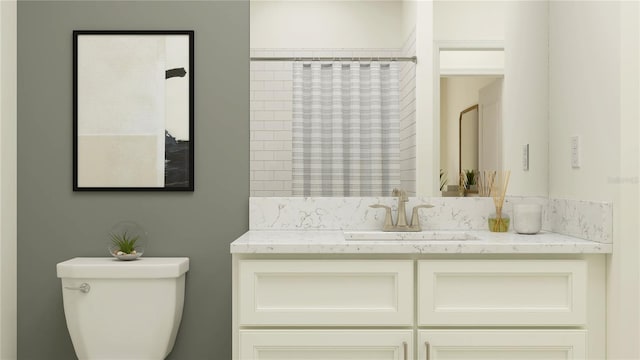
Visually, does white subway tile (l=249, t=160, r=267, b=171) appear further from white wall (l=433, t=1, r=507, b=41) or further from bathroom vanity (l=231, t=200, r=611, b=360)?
white wall (l=433, t=1, r=507, b=41)

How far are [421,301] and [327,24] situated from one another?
1.18 m

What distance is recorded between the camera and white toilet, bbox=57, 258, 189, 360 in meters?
2.13

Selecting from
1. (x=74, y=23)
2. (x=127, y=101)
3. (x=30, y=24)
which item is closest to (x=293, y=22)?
(x=127, y=101)

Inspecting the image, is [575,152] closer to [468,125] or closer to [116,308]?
[468,125]

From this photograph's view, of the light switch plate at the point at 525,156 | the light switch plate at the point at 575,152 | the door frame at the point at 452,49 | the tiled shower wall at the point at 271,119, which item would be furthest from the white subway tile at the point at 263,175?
the light switch plate at the point at 575,152

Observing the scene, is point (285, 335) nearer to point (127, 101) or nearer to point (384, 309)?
point (384, 309)

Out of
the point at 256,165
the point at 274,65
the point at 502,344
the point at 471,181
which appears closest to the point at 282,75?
the point at 274,65

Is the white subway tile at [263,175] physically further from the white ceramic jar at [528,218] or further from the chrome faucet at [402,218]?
the white ceramic jar at [528,218]

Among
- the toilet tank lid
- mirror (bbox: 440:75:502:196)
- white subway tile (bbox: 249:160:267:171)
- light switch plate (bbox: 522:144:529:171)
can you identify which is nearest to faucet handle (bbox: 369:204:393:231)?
mirror (bbox: 440:75:502:196)

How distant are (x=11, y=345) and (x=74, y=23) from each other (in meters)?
1.33

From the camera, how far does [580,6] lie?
2.02 metres

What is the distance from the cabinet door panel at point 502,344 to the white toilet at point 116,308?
0.98 meters

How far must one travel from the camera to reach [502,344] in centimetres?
182

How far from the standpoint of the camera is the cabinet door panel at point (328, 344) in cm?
183
